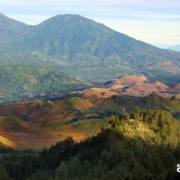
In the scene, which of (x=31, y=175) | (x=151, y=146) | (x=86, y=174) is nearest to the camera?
(x=86, y=174)

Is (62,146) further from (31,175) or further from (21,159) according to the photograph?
(31,175)

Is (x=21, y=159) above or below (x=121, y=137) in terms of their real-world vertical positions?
below

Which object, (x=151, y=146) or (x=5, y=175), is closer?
(x=5, y=175)

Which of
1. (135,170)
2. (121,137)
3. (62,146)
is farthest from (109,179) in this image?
(62,146)

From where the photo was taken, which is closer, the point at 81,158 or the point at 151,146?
the point at 81,158

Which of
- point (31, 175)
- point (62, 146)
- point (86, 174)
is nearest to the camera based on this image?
point (86, 174)

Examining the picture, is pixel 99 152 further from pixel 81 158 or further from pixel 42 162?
pixel 42 162

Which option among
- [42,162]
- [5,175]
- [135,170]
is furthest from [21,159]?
[135,170]

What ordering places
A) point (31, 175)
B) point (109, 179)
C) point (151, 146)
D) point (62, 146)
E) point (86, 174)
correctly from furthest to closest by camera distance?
point (62, 146) < point (151, 146) < point (31, 175) < point (86, 174) < point (109, 179)

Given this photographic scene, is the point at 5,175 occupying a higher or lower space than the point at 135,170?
lower
